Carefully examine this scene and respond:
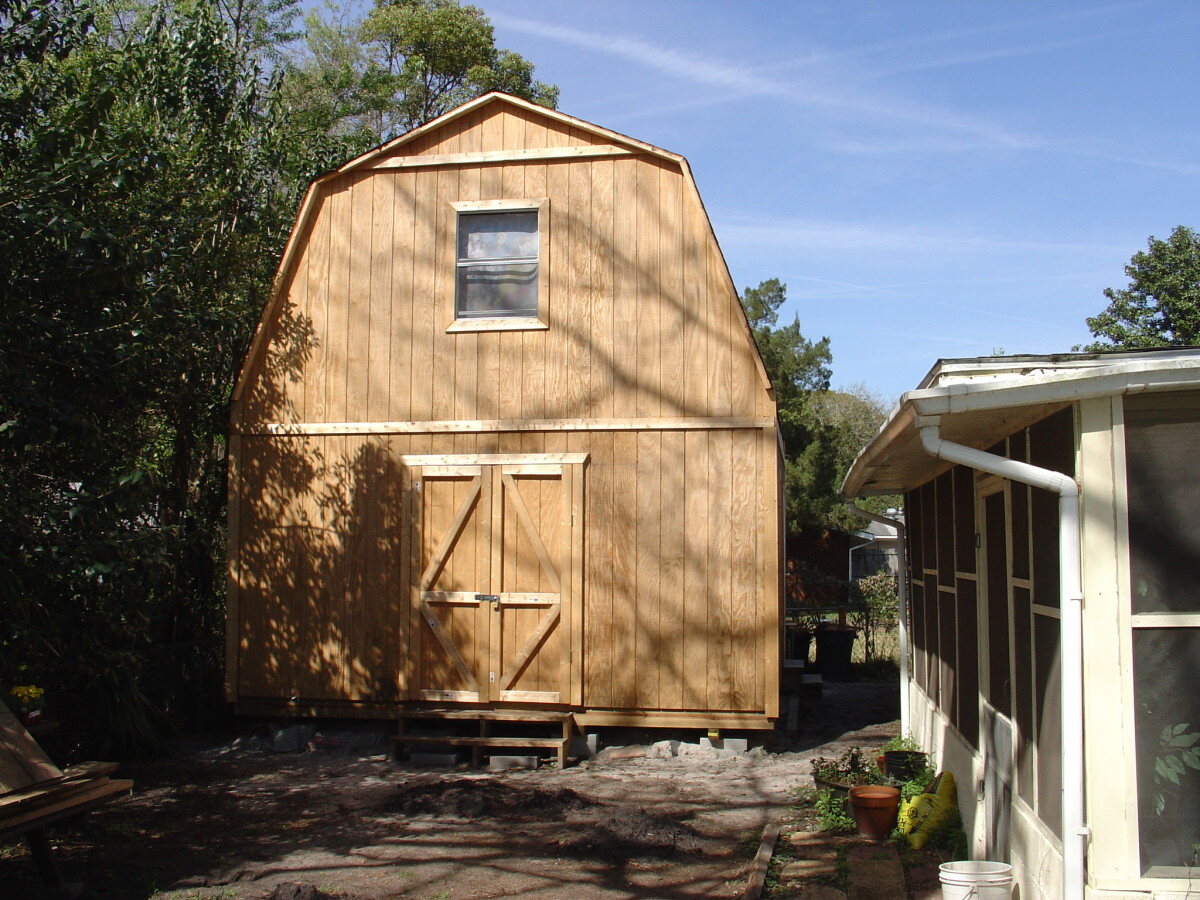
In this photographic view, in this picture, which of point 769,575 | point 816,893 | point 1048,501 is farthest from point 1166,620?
point 769,575

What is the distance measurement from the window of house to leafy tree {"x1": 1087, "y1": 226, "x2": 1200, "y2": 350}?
25814 mm

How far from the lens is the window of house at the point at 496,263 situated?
9.69 meters

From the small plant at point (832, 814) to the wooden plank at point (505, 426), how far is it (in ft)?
10.5

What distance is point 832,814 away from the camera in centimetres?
697

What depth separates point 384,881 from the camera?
5809mm

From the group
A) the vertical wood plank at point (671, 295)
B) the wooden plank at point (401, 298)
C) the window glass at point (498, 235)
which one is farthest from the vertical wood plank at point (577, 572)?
the window glass at point (498, 235)

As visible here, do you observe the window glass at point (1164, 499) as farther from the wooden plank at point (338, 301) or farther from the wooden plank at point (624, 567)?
the wooden plank at point (338, 301)

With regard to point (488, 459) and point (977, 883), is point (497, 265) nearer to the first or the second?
point (488, 459)

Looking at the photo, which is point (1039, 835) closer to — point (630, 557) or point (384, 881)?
point (384, 881)

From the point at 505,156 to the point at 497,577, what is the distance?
3.92 m

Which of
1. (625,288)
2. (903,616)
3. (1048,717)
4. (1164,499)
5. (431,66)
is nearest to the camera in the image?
(1164,499)

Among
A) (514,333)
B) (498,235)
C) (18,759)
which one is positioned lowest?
(18,759)

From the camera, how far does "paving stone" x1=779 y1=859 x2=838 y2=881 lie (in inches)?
231

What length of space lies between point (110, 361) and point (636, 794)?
498 cm
